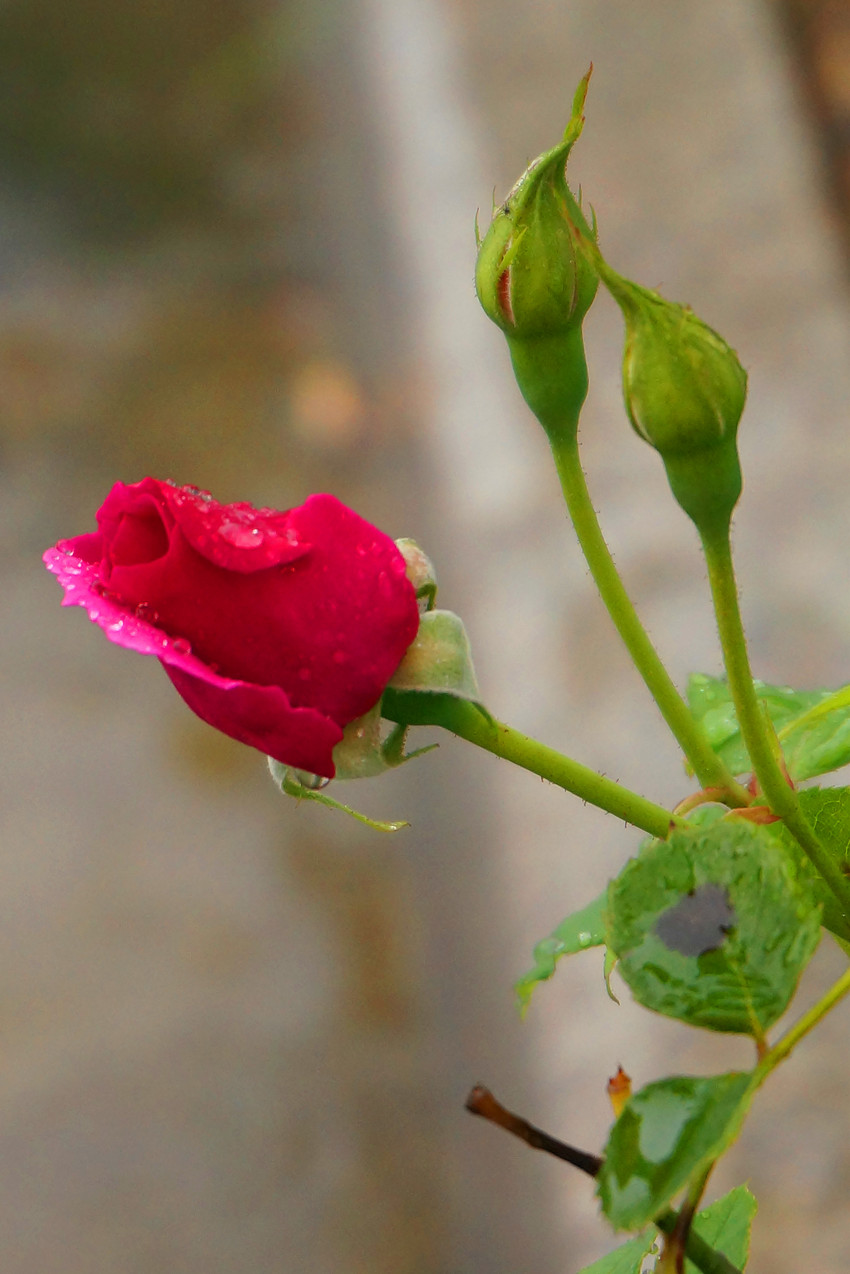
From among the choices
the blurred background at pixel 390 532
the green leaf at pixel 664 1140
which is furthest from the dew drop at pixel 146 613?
the blurred background at pixel 390 532

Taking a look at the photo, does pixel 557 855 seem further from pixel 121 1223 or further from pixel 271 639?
pixel 271 639

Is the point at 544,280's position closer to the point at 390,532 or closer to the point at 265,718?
the point at 265,718

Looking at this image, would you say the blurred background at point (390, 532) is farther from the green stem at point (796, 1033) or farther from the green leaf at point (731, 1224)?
the green stem at point (796, 1033)

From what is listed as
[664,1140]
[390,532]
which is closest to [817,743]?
[664,1140]

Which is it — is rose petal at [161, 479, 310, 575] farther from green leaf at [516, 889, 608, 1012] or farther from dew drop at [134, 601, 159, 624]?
green leaf at [516, 889, 608, 1012]

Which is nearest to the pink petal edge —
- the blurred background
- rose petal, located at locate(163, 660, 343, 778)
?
rose petal, located at locate(163, 660, 343, 778)

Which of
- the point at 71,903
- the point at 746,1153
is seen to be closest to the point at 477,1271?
the point at 746,1153
